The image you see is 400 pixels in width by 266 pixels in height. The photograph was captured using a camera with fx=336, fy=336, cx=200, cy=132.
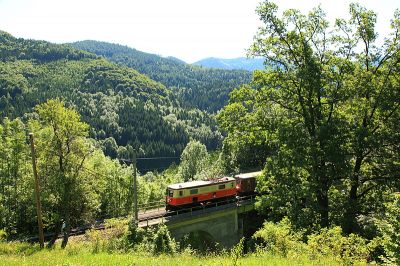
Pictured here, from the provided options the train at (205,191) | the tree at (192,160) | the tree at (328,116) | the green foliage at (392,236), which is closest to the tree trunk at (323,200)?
the tree at (328,116)

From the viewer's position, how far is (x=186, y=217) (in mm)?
31953

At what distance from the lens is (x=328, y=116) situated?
21422 millimetres

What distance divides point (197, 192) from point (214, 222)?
3.52m

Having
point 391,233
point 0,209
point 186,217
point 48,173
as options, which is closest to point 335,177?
point 391,233

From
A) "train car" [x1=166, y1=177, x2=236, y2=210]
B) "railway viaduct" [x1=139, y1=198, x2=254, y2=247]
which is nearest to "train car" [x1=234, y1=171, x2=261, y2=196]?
"train car" [x1=166, y1=177, x2=236, y2=210]

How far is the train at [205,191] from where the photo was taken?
1312 inches

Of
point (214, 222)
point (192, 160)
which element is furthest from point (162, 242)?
point (192, 160)

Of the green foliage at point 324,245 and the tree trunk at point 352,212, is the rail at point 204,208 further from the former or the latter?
the tree trunk at point 352,212

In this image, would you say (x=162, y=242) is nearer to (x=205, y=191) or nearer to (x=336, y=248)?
(x=205, y=191)

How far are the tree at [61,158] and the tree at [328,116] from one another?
1661 cm

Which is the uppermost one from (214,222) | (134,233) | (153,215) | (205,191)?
(205,191)

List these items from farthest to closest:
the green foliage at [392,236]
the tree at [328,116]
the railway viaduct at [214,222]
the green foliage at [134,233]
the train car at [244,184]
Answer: the train car at [244,184] → the railway viaduct at [214,222] → the green foliage at [134,233] → the tree at [328,116] → the green foliage at [392,236]

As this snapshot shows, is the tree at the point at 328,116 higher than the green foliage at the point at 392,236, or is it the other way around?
the tree at the point at 328,116

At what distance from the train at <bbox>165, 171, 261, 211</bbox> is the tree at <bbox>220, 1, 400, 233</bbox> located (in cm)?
1298
